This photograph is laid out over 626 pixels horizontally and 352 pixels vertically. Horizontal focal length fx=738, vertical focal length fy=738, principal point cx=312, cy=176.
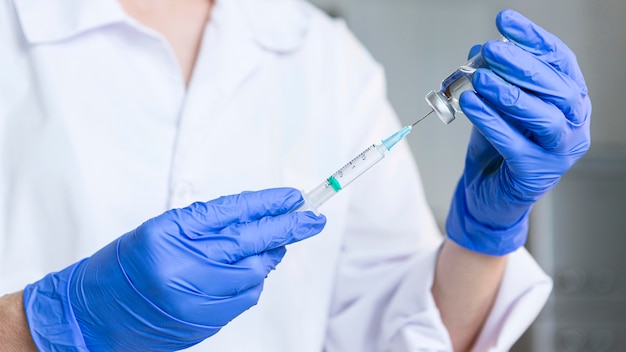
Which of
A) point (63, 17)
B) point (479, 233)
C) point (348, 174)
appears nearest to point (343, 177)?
point (348, 174)

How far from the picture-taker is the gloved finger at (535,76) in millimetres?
855

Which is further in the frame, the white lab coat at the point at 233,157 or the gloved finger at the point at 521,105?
the white lab coat at the point at 233,157

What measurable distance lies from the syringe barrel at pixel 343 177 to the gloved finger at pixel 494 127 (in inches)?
4.8

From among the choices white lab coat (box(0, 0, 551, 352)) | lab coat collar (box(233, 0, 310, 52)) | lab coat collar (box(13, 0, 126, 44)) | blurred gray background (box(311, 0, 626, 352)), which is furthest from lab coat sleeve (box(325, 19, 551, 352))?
blurred gray background (box(311, 0, 626, 352))

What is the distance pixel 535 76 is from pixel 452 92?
100 mm

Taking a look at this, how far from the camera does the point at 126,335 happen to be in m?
0.86

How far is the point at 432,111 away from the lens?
93cm

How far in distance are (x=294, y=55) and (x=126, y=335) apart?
2.02 ft

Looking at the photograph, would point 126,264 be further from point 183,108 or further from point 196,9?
point 196,9

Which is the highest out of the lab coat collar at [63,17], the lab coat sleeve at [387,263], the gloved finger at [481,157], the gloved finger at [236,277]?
the lab coat collar at [63,17]

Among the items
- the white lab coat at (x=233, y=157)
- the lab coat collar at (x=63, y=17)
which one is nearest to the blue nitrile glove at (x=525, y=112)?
the white lab coat at (x=233, y=157)

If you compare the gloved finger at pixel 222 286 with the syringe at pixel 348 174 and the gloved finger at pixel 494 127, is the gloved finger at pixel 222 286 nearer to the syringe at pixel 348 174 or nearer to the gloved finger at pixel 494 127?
the syringe at pixel 348 174

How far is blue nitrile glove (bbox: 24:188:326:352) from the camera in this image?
0.83 meters

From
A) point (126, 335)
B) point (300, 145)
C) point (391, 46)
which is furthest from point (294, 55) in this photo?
point (391, 46)
